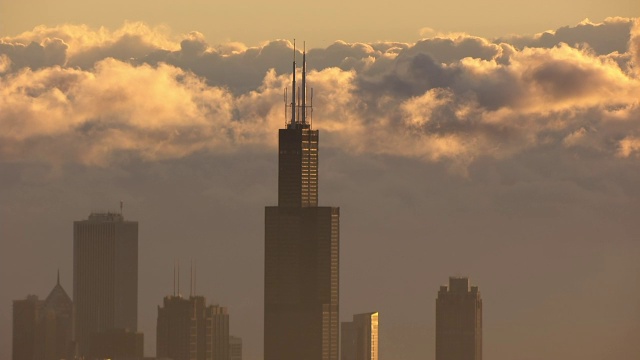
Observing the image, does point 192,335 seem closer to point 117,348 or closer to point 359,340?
point 117,348

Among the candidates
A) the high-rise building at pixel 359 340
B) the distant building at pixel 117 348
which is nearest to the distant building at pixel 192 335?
the distant building at pixel 117 348

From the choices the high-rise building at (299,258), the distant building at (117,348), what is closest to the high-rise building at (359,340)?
the high-rise building at (299,258)

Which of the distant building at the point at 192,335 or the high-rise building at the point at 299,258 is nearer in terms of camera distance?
the high-rise building at the point at 299,258

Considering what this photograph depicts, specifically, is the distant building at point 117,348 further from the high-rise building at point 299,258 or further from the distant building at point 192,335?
the high-rise building at point 299,258

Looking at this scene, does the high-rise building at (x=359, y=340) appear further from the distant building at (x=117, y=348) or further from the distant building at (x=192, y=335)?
the distant building at (x=117, y=348)

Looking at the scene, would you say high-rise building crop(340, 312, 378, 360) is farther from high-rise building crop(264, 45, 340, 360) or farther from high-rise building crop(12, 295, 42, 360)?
high-rise building crop(12, 295, 42, 360)

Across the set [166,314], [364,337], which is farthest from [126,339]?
[364,337]
